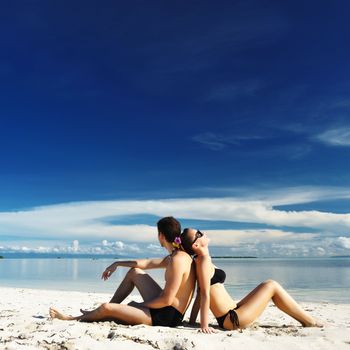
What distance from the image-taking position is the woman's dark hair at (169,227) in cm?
592

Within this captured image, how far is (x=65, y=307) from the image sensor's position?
1030 cm

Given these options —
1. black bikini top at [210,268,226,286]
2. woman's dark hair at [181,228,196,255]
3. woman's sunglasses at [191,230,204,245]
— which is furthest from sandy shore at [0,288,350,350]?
woman's sunglasses at [191,230,204,245]

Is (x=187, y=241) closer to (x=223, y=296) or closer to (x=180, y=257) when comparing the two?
(x=180, y=257)

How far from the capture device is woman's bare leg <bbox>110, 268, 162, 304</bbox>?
633 cm

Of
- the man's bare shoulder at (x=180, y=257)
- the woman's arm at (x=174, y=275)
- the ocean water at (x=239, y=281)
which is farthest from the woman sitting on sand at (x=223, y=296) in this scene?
the ocean water at (x=239, y=281)

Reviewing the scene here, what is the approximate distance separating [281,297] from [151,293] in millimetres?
1920

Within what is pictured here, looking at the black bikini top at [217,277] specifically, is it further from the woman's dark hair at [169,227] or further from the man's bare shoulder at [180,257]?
the woman's dark hair at [169,227]

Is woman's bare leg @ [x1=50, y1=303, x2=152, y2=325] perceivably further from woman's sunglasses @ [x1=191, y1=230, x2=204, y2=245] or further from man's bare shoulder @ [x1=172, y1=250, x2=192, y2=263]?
woman's sunglasses @ [x1=191, y1=230, x2=204, y2=245]

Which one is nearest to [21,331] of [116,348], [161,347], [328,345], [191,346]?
[116,348]

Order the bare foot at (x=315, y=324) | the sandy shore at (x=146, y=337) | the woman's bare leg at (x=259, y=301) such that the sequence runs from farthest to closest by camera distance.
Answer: the bare foot at (x=315, y=324)
the woman's bare leg at (x=259, y=301)
the sandy shore at (x=146, y=337)

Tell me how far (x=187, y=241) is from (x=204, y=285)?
25.0 inches

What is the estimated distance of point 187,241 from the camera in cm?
597

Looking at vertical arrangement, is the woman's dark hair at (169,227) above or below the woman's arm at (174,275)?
above

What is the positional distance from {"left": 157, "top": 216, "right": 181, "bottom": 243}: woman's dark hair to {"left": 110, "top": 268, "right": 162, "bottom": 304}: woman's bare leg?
33.8 inches
